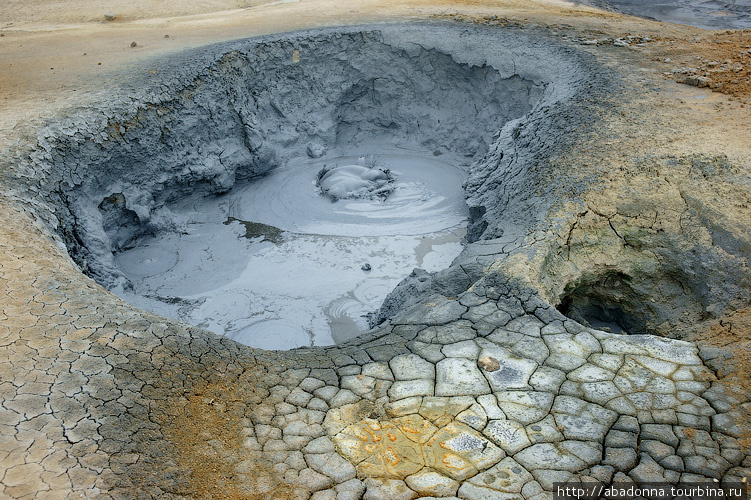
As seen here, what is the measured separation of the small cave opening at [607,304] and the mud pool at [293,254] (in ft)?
6.54

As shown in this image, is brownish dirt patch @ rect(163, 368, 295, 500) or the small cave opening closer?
brownish dirt patch @ rect(163, 368, 295, 500)

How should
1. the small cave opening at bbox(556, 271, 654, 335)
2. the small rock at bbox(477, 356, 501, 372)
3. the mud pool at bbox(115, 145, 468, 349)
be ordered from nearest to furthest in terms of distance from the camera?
the small rock at bbox(477, 356, 501, 372) < the small cave opening at bbox(556, 271, 654, 335) < the mud pool at bbox(115, 145, 468, 349)

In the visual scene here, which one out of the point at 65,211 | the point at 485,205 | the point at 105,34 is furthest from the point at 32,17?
the point at 485,205

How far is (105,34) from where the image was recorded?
8.84m

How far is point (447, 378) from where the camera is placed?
9.36 ft

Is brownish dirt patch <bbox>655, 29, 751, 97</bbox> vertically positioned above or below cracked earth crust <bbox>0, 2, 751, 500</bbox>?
above

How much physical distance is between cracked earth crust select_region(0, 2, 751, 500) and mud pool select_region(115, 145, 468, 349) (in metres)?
1.64

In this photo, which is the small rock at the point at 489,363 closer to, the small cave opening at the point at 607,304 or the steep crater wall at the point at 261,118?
the small cave opening at the point at 607,304

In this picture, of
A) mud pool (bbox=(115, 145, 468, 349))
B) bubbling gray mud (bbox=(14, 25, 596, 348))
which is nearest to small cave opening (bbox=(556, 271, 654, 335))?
bubbling gray mud (bbox=(14, 25, 596, 348))

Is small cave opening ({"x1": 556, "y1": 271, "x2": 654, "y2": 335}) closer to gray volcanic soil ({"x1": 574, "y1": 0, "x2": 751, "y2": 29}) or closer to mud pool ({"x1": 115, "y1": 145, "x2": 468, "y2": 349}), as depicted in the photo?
mud pool ({"x1": 115, "y1": 145, "x2": 468, "y2": 349})

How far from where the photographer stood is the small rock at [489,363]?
289 cm

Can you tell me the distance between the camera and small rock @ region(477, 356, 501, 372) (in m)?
2.89

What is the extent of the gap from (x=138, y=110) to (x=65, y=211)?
5.33 feet

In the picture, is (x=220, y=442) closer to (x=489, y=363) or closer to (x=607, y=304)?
(x=489, y=363)
